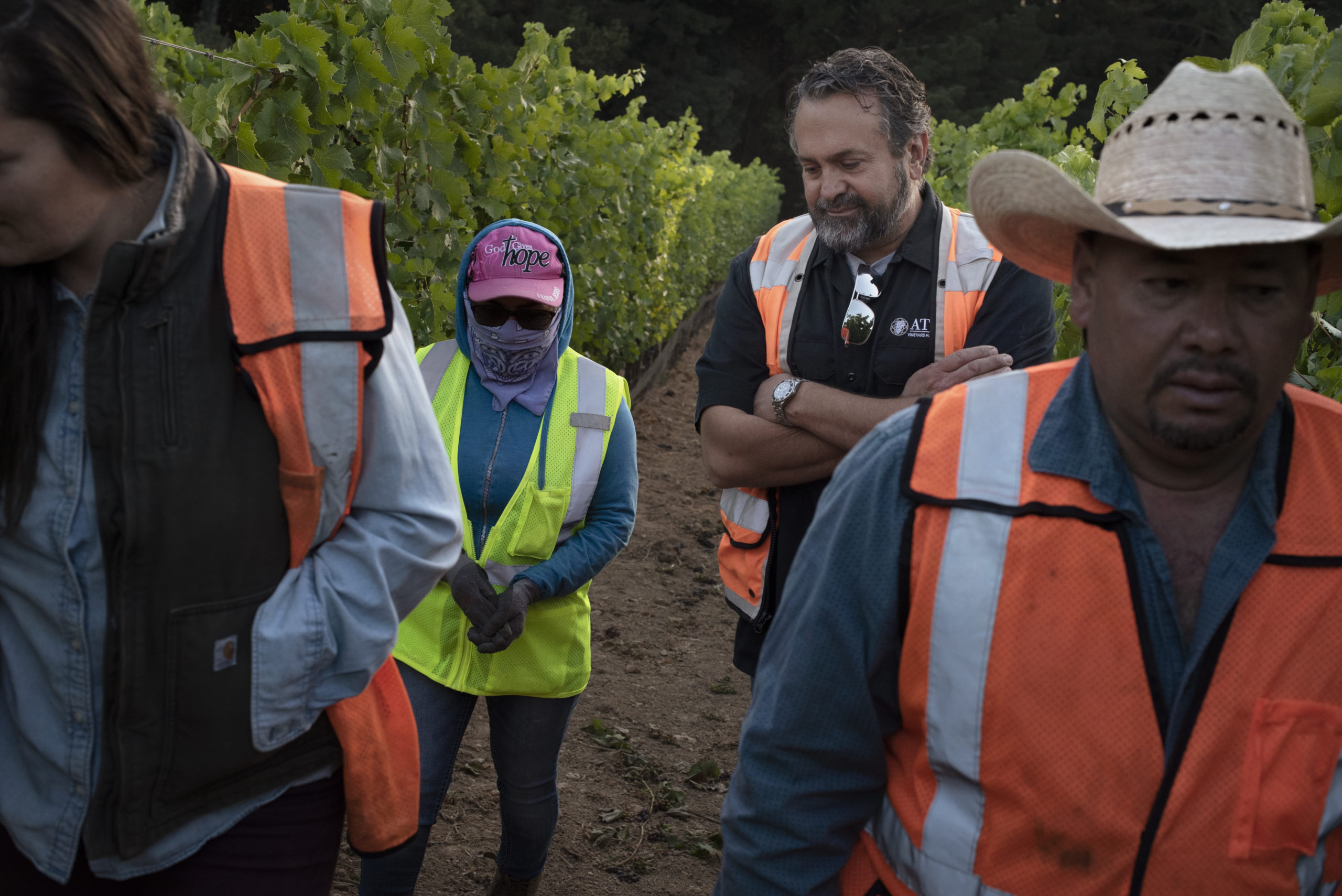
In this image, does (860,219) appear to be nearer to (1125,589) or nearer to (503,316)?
(503,316)

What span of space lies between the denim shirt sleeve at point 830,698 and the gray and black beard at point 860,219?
1.32 m

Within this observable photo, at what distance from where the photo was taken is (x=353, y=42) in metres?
4.19

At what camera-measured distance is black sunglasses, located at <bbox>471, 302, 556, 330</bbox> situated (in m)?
3.33

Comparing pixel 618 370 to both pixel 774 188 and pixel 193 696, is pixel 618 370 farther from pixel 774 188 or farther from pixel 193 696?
pixel 774 188

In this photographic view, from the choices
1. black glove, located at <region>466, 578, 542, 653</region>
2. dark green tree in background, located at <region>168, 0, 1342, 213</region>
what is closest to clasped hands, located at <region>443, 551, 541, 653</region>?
black glove, located at <region>466, 578, 542, 653</region>

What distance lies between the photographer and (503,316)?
3.34 m

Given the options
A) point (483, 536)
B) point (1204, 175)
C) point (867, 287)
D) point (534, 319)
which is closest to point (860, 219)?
point (867, 287)

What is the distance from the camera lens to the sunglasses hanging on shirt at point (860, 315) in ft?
9.72

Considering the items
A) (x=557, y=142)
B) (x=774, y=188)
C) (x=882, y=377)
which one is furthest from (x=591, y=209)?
(x=774, y=188)

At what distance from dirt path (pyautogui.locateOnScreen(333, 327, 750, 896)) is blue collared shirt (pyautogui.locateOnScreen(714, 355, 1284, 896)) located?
103 inches

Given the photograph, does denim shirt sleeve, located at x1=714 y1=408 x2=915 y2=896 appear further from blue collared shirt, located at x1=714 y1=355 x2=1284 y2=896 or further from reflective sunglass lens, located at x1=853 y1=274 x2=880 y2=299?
reflective sunglass lens, located at x1=853 y1=274 x2=880 y2=299

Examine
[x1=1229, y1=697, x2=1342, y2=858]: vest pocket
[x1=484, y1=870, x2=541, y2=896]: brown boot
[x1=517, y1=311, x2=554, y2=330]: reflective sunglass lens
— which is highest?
[x1=517, y1=311, x2=554, y2=330]: reflective sunglass lens

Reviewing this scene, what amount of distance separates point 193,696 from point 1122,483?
137 cm

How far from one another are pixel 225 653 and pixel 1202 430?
142cm
